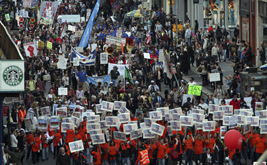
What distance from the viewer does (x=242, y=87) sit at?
28.6 metres

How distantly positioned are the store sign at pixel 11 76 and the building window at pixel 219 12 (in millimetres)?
26841

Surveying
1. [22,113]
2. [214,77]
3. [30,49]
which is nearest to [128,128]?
[22,113]

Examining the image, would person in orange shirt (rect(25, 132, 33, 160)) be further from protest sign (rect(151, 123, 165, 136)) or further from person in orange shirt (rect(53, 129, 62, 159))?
protest sign (rect(151, 123, 165, 136))

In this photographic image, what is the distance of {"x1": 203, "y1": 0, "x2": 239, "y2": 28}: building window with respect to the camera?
146 feet

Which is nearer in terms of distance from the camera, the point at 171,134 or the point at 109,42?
the point at 171,134

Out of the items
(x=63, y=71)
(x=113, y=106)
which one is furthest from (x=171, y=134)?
(x=63, y=71)

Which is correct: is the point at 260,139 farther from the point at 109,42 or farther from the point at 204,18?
the point at 204,18

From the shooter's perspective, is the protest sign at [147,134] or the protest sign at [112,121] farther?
the protest sign at [112,121]

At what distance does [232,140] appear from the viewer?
1945cm

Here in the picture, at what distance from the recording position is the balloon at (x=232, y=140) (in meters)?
Answer: 19.5

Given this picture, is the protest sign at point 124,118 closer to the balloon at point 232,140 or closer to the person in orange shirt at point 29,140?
the person in orange shirt at point 29,140

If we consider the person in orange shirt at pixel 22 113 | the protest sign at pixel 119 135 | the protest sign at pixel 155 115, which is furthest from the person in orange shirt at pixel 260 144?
the person in orange shirt at pixel 22 113

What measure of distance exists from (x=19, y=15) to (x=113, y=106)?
25831 mm

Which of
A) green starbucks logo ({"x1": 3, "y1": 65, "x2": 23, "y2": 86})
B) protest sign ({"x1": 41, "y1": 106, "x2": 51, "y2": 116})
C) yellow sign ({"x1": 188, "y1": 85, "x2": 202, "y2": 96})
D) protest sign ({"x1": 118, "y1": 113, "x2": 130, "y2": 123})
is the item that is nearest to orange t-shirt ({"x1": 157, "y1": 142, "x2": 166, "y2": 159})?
protest sign ({"x1": 118, "y1": 113, "x2": 130, "y2": 123})
